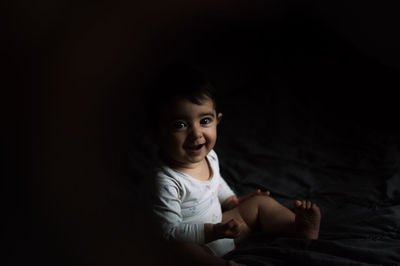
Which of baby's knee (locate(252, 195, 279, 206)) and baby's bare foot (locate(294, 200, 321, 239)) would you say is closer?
baby's bare foot (locate(294, 200, 321, 239))

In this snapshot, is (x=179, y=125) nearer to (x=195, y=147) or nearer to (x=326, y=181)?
(x=195, y=147)

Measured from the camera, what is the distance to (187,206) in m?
0.74

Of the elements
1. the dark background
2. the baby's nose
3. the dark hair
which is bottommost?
the dark background

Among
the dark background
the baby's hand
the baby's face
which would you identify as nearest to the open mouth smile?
the baby's face

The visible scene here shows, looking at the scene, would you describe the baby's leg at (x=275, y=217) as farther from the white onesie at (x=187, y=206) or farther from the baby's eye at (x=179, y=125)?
the baby's eye at (x=179, y=125)

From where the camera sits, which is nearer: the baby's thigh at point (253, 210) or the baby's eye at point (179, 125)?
the baby's eye at point (179, 125)

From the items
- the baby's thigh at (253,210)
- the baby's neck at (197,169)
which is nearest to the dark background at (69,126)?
the baby's neck at (197,169)

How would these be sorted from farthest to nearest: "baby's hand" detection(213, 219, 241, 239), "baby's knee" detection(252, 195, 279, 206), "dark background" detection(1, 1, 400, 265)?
1. "baby's knee" detection(252, 195, 279, 206)
2. "baby's hand" detection(213, 219, 241, 239)
3. "dark background" detection(1, 1, 400, 265)

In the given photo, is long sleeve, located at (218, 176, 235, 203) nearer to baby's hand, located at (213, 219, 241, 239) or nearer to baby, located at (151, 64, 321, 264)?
baby, located at (151, 64, 321, 264)

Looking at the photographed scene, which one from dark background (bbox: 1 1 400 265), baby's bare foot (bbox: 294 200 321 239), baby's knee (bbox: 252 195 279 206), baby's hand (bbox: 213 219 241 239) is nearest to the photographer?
dark background (bbox: 1 1 400 265)

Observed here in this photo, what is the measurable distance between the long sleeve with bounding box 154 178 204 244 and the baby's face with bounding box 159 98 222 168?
6 cm

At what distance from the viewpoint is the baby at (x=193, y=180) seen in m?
0.67

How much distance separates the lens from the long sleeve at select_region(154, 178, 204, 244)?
26.4 inches

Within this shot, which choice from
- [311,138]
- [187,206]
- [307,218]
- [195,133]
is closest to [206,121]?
[195,133]
